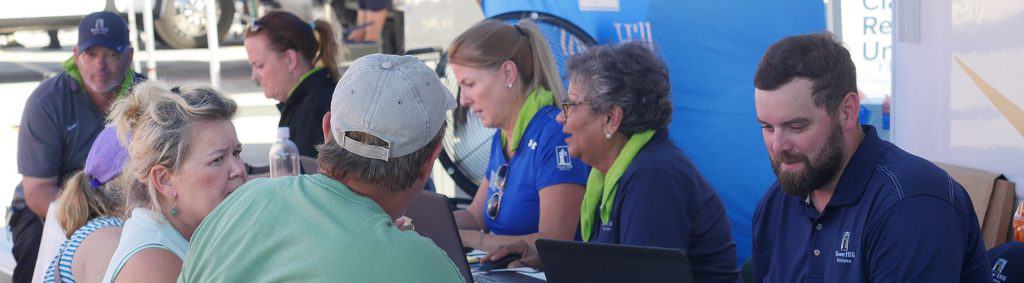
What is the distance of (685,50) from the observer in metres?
4.77

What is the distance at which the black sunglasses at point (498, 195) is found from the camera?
11.7ft

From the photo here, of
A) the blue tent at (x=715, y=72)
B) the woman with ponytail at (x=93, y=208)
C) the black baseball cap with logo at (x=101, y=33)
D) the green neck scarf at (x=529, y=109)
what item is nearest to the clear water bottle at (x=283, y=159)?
the green neck scarf at (x=529, y=109)

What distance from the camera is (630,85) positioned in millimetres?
2918

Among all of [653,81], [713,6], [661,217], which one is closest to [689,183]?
[661,217]

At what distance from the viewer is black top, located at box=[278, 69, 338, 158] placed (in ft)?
13.8

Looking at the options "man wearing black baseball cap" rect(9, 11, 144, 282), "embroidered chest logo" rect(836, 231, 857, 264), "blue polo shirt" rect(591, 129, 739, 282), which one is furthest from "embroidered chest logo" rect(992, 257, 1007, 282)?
"man wearing black baseball cap" rect(9, 11, 144, 282)

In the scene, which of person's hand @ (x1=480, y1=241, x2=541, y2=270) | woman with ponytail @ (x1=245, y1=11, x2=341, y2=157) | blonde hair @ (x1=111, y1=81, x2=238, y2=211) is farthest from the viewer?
woman with ponytail @ (x1=245, y1=11, x2=341, y2=157)

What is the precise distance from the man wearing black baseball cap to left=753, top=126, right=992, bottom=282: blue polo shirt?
9.70ft

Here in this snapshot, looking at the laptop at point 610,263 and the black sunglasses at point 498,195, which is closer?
the laptop at point 610,263

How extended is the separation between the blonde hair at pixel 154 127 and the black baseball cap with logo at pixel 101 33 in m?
2.10

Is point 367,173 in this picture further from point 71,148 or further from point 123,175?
point 71,148

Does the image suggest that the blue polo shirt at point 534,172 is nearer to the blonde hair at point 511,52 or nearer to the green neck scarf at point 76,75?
the blonde hair at point 511,52

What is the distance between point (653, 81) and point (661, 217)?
467 millimetres

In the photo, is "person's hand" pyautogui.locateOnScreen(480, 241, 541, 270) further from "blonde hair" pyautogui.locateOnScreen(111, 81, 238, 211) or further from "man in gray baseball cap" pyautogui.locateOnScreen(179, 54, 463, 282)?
"man in gray baseball cap" pyautogui.locateOnScreen(179, 54, 463, 282)
